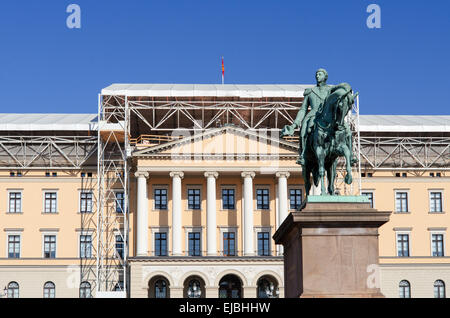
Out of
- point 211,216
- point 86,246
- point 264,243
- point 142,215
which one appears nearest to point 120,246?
point 86,246

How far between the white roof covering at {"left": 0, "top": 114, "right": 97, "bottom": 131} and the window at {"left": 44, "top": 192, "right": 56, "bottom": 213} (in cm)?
457

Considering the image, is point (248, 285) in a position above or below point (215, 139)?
below

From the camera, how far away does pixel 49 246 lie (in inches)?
2297

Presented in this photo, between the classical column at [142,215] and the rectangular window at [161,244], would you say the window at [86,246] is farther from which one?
the rectangular window at [161,244]

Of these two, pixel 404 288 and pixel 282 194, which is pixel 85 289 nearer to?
pixel 282 194

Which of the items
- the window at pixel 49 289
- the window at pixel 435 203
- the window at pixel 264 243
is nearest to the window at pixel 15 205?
the window at pixel 49 289

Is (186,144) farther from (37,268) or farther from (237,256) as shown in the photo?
(37,268)

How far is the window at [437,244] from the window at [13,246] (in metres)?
29.0

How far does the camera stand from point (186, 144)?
56.2 meters

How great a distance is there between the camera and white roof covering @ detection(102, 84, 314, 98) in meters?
56.8
